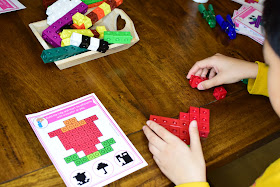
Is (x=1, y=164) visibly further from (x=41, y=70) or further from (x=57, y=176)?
(x=41, y=70)

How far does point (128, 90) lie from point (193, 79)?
0.22m

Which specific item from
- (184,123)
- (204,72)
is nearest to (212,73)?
(204,72)

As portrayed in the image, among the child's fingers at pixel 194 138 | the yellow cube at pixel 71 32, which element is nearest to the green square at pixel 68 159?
the child's fingers at pixel 194 138

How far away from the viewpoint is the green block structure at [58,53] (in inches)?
40.3

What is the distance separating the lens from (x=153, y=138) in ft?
2.95

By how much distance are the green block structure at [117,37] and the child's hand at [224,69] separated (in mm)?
241

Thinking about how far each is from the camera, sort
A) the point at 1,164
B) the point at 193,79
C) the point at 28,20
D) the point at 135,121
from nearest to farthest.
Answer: the point at 1,164 < the point at 135,121 < the point at 193,79 < the point at 28,20

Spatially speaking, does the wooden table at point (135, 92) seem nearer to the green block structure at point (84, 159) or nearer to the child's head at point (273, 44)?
the green block structure at point (84, 159)

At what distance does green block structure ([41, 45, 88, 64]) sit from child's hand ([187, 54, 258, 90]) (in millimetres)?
389

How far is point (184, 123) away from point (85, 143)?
288 millimetres

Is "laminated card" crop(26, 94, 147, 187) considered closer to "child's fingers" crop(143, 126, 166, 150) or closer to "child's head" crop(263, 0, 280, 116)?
"child's fingers" crop(143, 126, 166, 150)

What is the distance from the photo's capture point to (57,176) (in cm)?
80

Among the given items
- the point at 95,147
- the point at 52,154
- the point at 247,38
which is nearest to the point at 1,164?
the point at 52,154

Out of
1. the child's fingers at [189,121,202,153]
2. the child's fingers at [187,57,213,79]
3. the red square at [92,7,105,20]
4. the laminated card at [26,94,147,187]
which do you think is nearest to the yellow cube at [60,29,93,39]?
the red square at [92,7,105,20]
